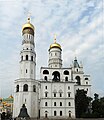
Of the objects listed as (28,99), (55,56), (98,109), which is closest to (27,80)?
(28,99)

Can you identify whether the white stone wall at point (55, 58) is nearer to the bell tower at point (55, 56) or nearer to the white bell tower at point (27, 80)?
the bell tower at point (55, 56)

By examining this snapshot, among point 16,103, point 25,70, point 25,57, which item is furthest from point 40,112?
point 25,57

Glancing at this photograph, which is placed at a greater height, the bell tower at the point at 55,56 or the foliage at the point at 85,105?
the bell tower at the point at 55,56

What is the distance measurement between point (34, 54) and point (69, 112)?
17.9 m

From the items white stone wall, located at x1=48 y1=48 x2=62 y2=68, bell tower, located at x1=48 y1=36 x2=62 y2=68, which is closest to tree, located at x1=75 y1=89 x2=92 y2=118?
white stone wall, located at x1=48 y1=48 x2=62 y2=68

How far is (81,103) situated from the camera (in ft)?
165

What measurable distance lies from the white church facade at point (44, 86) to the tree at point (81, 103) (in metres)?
1.61

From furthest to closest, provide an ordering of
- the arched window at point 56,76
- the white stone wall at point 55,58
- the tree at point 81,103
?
the white stone wall at point 55,58 → the arched window at point 56,76 → the tree at point 81,103

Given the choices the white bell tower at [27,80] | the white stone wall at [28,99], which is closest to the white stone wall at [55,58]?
the white bell tower at [27,80]

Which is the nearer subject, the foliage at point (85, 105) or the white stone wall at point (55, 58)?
the foliage at point (85, 105)

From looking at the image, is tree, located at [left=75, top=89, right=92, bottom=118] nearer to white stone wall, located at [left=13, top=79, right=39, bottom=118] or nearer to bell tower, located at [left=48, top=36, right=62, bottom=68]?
bell tower, located at [left=48, top=36, right=62, bottom=68]

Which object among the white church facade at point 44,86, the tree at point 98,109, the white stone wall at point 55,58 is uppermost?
the white stone wall at point 55,58

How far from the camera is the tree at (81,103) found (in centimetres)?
4950

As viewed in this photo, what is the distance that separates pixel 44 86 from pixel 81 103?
33.7 ft
